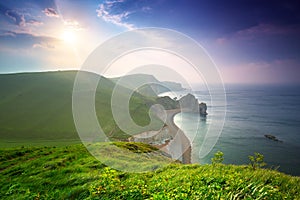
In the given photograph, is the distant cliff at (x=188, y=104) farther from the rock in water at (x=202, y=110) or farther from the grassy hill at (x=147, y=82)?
the grassy hill at (x=147, y=82)

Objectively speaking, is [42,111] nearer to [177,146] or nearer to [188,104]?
[177,146]

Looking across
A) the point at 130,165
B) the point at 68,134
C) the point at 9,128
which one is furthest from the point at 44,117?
the point at 130,165

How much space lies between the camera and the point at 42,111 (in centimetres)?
9794

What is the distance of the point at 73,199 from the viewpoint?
7238 mm

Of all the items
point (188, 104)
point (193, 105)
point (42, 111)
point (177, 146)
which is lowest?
point (177, 146)

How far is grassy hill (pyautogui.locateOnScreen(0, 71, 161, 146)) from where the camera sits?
248ft

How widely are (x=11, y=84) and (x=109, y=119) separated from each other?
91.8 m

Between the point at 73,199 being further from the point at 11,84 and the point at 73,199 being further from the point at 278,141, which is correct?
the point at 11,84

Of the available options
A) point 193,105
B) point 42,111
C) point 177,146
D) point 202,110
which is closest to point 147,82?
point 177,146

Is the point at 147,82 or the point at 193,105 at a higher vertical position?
the point at 147,82

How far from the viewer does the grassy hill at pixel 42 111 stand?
248ft

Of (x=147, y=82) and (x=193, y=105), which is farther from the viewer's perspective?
(x=193, y=105)

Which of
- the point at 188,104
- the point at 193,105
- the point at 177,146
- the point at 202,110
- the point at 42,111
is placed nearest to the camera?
the point at 177,146

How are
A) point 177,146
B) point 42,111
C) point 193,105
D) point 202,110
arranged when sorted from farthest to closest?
point 193,105 < point 202,110 < point 42,111 < point 177,146
